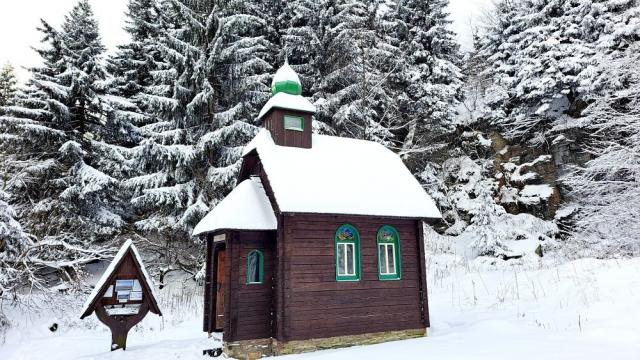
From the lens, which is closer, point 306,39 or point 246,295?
point 246,295

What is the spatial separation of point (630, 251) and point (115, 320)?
17935mm

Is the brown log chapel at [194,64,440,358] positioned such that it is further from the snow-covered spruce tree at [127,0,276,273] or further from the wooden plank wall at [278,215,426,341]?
the snow-covered spruce tree at [127,0,276,273]

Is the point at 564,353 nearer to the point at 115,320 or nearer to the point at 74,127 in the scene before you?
the point at 115,320

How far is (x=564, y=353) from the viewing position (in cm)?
784

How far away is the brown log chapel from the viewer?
1032 centimetres

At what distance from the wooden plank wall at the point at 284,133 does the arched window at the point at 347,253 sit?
3212 mm

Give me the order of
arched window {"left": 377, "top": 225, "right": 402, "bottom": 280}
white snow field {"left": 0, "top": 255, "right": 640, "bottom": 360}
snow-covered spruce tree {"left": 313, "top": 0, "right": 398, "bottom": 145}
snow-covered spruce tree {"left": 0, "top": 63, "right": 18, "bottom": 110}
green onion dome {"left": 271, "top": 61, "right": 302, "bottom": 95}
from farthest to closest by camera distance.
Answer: snow-covered spruce tree {"left": 0, "top": 63, "right": 18, "bottom": 110}
snow-covered spruce tree {"left": 313, "top": 0, "right": 398, "bottom": 145}
green onion dome {"left": 271, "top": 61, "right": 302, "bottom": 95}
arched window {"left": 377, "top": 225, "right": 402, "bottom": 280}
white snow field {"left": 0, "top": 255, "right": 640, "bottom": 360}

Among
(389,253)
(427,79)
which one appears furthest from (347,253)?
(427,79)

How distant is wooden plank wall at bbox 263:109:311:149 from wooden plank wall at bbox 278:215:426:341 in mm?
3030

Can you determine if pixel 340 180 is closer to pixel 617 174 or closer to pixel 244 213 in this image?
pixel 244 213

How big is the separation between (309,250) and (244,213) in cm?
199

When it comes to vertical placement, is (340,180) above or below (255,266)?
above

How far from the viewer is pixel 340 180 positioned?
39.1 ft

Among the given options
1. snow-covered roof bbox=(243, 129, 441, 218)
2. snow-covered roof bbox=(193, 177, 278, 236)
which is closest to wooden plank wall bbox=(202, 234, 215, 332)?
snow-covered roof bbox=(193, 177, 278, 236)
